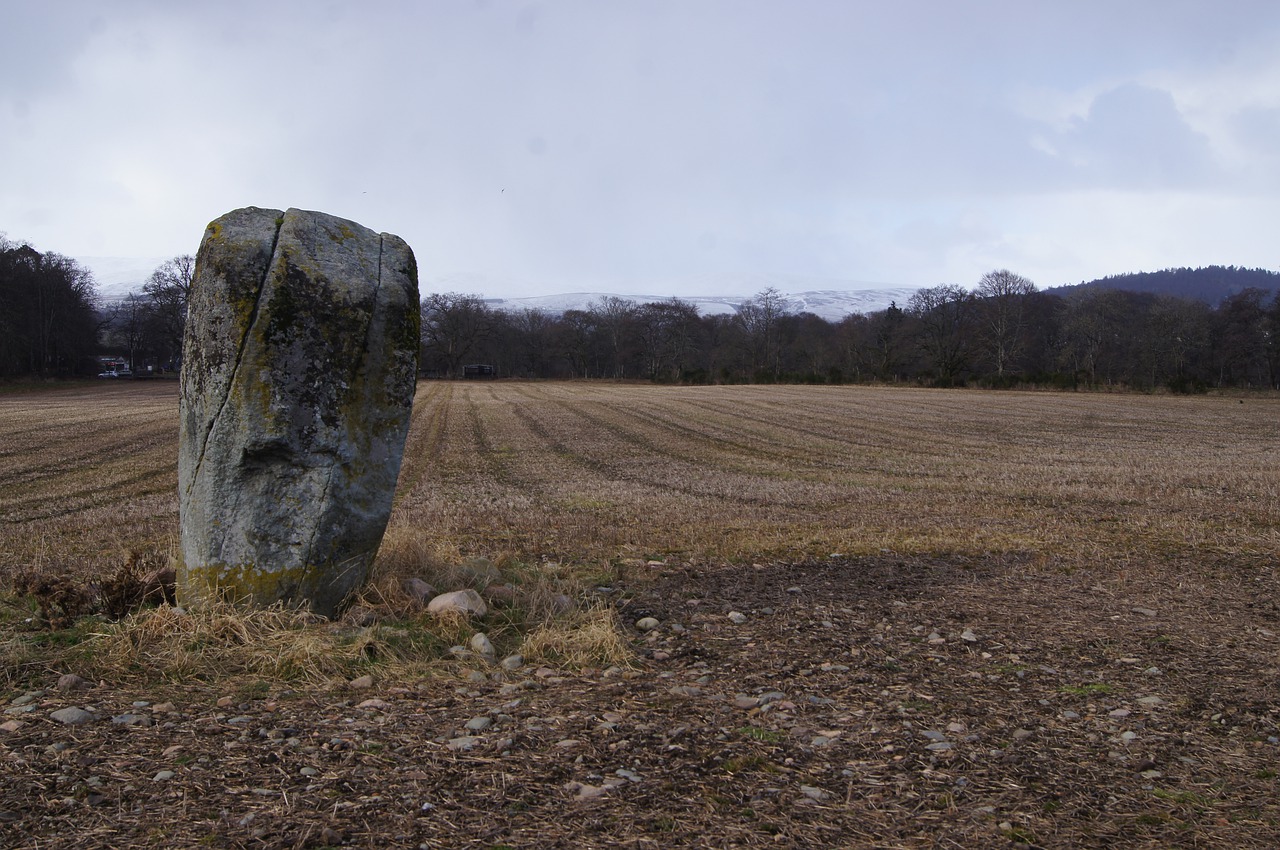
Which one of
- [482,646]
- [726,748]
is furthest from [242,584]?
[726,748]

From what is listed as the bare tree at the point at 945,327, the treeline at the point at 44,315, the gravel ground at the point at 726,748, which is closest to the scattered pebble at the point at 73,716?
the gravel ground at the point at 726,748

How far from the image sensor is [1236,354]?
69.5 m

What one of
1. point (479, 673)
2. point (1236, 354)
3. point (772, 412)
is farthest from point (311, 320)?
point (1236, 354)

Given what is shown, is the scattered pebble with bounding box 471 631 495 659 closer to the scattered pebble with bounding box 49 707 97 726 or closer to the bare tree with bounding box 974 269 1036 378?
the scattered pebble with bounding box 49 707 97 726

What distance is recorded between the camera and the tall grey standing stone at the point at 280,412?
613 centimetres

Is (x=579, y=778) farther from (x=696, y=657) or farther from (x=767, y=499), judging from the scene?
(x=767, y=499)

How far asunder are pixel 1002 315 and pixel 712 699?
90848 mm

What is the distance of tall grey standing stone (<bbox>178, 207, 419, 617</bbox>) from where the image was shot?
20.1 ft

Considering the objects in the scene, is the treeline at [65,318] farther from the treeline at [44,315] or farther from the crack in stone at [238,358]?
the crack in stone at [238,358]

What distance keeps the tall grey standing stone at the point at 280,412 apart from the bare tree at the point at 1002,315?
81.9 meters

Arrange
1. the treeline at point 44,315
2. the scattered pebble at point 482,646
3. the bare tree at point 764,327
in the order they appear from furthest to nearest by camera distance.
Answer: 1. the bare tree at point 764,327
2. the treeline at point 44,315
3. the scattered pebble at point 482,646

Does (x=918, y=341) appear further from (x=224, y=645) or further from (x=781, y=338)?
(x=224, y=645)

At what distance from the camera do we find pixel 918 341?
272 ft

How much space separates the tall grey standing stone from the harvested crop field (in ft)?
1.71
